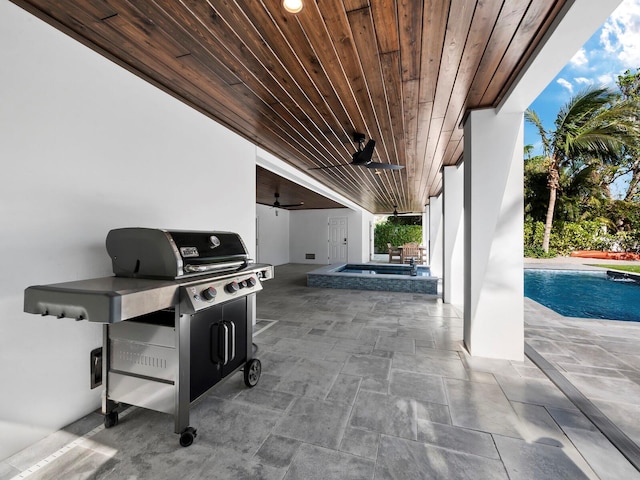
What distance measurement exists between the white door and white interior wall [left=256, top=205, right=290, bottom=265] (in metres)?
2.11

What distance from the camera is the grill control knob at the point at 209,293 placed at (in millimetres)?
1633

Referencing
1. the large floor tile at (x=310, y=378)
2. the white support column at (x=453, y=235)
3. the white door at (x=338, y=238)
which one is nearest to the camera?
the large floor tile at (x=310, y=378)

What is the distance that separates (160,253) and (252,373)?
1.31 m

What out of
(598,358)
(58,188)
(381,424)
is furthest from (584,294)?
(58,188)

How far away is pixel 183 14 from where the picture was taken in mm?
1584

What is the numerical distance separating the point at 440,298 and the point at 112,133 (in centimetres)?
566

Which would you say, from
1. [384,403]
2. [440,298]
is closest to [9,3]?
[384,403]

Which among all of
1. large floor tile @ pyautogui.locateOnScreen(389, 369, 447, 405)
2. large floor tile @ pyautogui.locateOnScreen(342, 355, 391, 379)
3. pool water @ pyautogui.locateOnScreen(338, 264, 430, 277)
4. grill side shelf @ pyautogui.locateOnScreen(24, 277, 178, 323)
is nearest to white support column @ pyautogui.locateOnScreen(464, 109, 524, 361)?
large floor tile @ pyautogui.locateOnScreen(389, 369, 447, 405)

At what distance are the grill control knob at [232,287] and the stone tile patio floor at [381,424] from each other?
2.54 feet

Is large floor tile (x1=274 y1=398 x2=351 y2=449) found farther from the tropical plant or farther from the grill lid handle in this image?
the tropical plant

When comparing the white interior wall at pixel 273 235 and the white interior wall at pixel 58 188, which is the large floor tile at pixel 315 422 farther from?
the white interior wall at pixel 273 235

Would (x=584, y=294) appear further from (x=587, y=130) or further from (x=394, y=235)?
(x=394, y=235)

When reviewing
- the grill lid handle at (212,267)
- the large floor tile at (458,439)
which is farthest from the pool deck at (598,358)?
the grill lid handle at (212,267)

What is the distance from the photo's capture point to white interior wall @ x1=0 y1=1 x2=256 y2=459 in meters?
1.52
